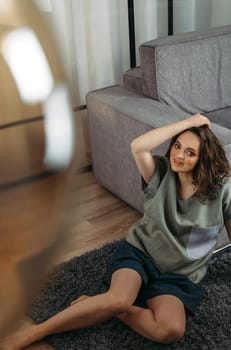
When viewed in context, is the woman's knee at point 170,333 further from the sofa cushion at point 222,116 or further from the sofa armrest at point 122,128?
the sofa cushion at point 222,116

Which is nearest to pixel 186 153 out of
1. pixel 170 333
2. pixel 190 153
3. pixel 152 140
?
pixel 190 153

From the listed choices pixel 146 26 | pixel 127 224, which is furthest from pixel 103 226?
pixel 146 26

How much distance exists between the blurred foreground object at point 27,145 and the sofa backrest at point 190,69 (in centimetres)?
183

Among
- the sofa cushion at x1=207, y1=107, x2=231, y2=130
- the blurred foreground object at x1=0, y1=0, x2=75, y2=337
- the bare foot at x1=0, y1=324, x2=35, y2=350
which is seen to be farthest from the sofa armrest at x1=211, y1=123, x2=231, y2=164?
the blurred foreground object at x1=0, y1=0, x2=75, y2=337

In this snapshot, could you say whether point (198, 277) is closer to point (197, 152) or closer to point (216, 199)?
point (216, 199)

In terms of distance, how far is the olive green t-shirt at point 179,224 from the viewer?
5.18 ft

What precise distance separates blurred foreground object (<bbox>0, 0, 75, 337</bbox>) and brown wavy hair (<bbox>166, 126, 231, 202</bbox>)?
1.36 m

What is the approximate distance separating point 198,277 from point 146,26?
1.34 metres

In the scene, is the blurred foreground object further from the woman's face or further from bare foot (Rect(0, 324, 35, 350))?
the woman's face

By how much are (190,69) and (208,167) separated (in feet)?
2.16

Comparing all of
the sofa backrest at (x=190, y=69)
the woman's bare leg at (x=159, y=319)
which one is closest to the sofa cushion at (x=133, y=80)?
the sofa backrest at (x=190, y=69)

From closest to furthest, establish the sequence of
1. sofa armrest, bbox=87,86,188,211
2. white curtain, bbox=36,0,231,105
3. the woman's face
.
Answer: the woman's face → sofa armrest, bbox=87,86,188,211 → white curtain, bbox=36,0,231,105

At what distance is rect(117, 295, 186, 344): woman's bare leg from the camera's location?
4.72 feet

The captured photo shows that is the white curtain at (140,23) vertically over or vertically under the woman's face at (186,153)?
over
